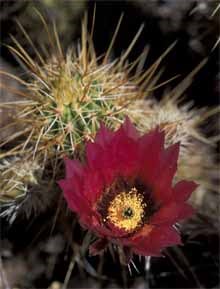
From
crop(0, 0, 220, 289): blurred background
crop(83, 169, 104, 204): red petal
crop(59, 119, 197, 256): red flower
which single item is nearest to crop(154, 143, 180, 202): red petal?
crop(59, 119, 197, 256): red flower

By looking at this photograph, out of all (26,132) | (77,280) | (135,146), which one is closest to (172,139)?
(135,146)

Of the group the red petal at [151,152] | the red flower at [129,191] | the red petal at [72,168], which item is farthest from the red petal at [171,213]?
the red petal at [72,168]

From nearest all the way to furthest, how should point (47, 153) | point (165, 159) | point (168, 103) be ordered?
→ 1. point (165, 159)
2. point (47, 153)
3. point (168, 103)

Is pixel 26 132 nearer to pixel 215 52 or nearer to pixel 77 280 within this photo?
pixel 77 280

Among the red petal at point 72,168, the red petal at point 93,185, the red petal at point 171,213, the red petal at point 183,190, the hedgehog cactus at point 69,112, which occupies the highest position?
the hedgehog cactus at point 69,112

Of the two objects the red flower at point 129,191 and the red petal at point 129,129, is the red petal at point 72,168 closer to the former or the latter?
the red flower at point 129,191

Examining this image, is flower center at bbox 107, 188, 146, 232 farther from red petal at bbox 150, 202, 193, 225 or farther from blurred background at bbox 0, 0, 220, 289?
blurred background at bbox 0, 0, 220, 289

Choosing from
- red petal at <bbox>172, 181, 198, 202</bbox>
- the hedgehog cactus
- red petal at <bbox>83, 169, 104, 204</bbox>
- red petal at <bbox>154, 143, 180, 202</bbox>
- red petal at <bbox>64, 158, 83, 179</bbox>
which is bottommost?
red petal at <bbox>172, 181, 198, 202</bbox>
